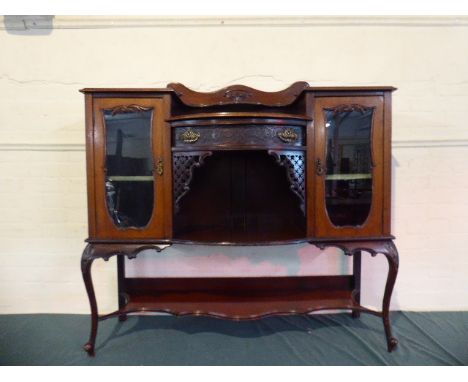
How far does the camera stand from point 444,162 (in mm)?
1808

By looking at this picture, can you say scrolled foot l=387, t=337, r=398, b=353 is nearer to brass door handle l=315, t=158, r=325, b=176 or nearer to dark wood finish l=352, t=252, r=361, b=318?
dark wood finish l=352, t=252, r=361, b=318

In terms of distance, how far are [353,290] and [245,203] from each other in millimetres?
795

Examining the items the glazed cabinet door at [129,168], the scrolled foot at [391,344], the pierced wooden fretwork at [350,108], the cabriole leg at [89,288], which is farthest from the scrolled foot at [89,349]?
the pierced wooden fretwork at [350,108]

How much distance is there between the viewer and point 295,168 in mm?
1363

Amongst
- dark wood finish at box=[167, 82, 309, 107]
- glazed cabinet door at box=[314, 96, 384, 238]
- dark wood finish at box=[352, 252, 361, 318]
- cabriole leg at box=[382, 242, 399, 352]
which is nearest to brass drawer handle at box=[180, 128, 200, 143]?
dark wood finish at box=[167, 82, 309, 107]

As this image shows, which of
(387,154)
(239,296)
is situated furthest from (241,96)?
(239,296)

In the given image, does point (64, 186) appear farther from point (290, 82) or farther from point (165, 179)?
point (290, 82)

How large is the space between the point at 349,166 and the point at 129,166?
1.04m

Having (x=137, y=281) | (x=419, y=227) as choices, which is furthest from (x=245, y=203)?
(x=419, y=227)

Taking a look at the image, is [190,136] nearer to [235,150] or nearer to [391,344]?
[235,150]

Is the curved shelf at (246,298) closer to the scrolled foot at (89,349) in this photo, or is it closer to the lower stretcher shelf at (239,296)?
the lower stretcher shelf at (239,296)

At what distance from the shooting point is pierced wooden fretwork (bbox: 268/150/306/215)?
4.42ft

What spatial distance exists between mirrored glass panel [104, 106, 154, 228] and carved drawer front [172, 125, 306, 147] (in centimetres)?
18

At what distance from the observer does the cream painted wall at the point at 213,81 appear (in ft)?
5.82
